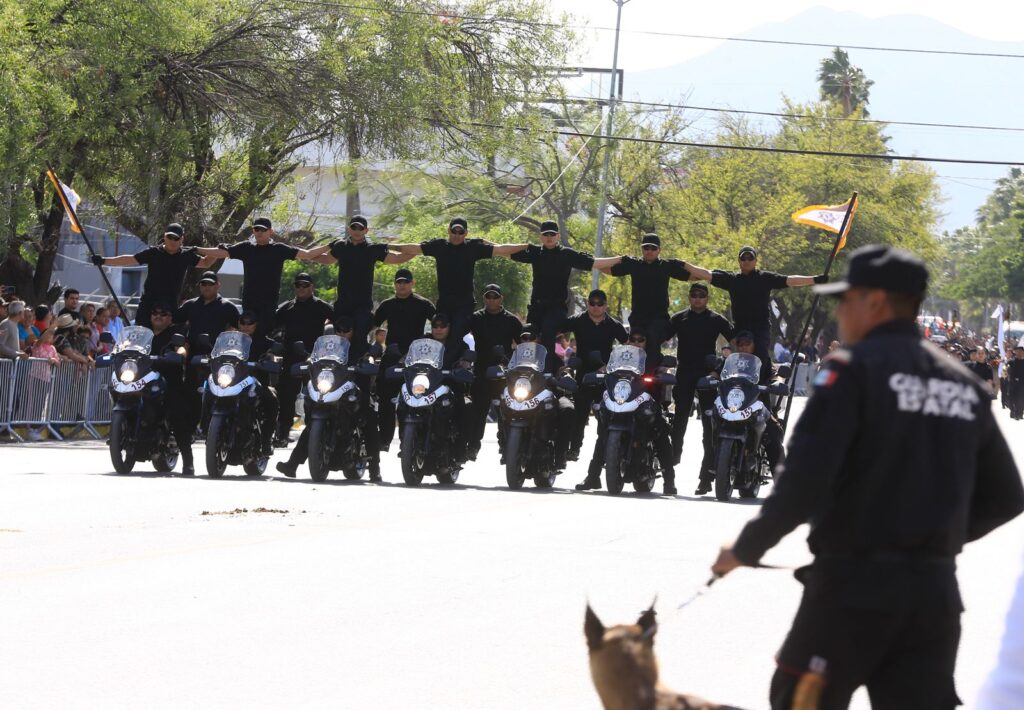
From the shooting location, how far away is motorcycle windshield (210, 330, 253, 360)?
16297mm

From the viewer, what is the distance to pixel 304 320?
56.5 ft

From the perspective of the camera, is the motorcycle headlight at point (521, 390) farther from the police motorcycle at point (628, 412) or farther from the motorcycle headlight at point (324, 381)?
the motorcycle headlight at point (324, 381)

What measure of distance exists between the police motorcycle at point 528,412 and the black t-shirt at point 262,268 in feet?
8.04

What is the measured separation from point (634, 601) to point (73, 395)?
15176 mm

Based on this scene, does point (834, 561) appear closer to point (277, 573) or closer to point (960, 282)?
point (277, 573)

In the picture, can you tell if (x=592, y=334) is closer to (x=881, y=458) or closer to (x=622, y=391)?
(x=622, y=391)

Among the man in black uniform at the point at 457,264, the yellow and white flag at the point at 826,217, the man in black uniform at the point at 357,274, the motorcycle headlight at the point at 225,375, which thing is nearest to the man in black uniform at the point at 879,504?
the motorcycle headlight at the point at 225,375

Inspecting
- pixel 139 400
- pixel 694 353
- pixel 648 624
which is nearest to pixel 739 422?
pixel 694 353

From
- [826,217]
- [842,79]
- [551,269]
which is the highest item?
[842,79]

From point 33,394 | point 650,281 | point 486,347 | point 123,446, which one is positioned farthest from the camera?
point 33,394

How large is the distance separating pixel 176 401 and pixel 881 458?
42.7ft

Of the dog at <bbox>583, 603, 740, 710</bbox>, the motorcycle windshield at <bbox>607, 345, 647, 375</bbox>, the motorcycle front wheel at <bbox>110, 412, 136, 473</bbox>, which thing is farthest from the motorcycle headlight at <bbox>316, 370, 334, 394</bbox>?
the dog at <bbox>583, 603, 740, 710</bbox>

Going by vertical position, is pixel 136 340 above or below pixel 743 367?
below

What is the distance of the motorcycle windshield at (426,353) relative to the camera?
16328mm
